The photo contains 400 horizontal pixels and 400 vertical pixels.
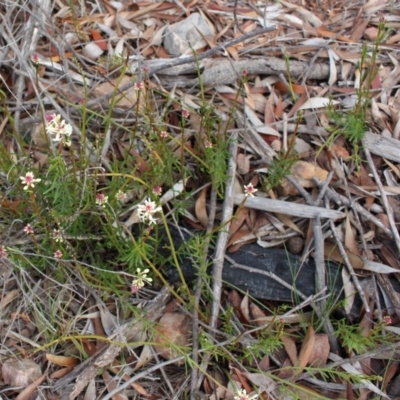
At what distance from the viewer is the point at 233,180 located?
2.51 metres

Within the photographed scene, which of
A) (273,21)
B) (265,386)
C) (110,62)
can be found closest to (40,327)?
(265,386)

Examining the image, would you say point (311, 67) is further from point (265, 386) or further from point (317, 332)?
point (265, 386)

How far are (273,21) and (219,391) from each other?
7.12 feet

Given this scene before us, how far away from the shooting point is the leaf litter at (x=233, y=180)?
221cm

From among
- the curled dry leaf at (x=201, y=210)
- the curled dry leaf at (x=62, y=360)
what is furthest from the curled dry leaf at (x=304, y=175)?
the curled dry leaf at (x=62, y=360)

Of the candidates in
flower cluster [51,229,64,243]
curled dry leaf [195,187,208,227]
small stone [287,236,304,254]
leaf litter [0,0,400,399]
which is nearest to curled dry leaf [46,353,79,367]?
leaf litter [0,0,400,399]

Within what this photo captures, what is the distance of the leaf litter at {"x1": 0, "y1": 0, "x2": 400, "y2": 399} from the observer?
7.27 feet

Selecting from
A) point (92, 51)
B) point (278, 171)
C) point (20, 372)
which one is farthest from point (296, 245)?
point (92, 51)

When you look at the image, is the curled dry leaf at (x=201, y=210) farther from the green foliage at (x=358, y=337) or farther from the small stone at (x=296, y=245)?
the green foliage at (x=358, y=337)

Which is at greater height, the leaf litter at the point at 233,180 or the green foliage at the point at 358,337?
the leaf litter at the point at 233,180

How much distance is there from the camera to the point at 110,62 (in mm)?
2811

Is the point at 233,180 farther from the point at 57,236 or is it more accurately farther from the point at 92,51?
the point at 92,51

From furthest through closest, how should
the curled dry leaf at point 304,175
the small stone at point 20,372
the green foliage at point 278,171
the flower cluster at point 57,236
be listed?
1. the curled dry leaf at point 304,175
2. the green foliage at point 278,171
3. the small stone at point 20,372
4. the flower cluster at point 57,236

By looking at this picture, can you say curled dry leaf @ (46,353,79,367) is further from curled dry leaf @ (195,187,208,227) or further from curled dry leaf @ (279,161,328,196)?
curled dry leaf @ (279,161,328,196)
